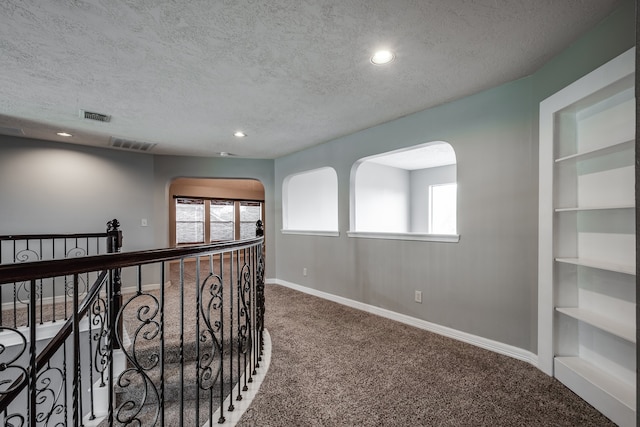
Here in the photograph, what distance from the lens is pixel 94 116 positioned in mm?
3164

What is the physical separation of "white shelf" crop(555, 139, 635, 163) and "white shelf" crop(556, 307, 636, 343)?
108cm

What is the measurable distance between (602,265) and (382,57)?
6.46 ft

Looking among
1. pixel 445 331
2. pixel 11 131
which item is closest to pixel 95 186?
pixel 11 131

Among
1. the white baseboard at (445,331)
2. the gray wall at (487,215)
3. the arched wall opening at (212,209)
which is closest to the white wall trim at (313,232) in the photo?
the gray wall at (487,215)

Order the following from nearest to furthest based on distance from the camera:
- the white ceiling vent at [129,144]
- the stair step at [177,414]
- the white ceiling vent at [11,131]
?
1. the stair step at [177,414]
2. the white ceiling vent at [11,131]
3. the white ceiling vent at [129,144]

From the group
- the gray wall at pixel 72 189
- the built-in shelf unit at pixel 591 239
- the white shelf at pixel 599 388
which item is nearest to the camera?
the white shelf at pixel 599 388

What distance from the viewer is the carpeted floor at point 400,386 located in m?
1.77

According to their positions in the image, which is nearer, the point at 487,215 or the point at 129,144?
the point at 487,215

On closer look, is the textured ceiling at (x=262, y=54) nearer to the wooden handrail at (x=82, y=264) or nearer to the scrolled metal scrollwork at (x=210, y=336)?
the wooden handrail at (x=82, y=264)

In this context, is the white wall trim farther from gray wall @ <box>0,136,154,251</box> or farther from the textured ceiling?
gray wall @ <box>0,136,154,251</box>

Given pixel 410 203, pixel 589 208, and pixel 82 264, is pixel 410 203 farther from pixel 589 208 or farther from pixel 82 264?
pixel 82 264

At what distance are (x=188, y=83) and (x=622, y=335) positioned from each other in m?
3.46

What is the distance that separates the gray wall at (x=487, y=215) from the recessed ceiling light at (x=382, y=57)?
3.67ft

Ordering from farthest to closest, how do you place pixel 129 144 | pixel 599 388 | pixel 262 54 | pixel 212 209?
pixel 212 209 → pixel 129 144 → pixel 262 54 → pixel 599 388
